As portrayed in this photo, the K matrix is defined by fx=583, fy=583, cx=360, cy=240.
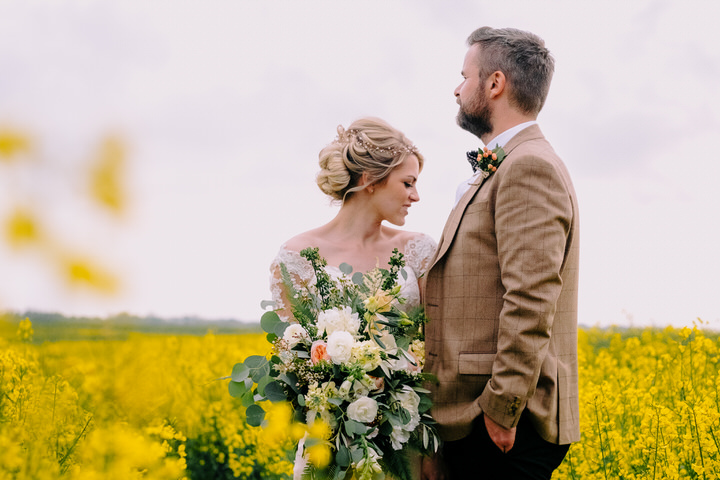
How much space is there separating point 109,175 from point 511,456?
82.6 inches

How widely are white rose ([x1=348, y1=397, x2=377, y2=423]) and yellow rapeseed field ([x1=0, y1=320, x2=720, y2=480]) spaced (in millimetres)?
256

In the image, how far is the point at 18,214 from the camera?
0.58m

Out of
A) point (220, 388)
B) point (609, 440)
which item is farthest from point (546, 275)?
point (220, 388)

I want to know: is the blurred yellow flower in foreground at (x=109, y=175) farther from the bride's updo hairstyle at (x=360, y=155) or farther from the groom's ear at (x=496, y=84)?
the bride's updo hairstyle at (x=360, y=155)

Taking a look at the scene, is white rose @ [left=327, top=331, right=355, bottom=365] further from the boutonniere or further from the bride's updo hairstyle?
the bride's updo hairstyle

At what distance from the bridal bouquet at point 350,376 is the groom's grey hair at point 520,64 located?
3.12 feet

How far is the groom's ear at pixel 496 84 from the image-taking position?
2561 millimetres

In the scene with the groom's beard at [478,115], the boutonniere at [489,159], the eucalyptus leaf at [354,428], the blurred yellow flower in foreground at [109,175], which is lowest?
the eucalyptus leaf at [354,428]

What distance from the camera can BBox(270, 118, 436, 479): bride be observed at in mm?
3285

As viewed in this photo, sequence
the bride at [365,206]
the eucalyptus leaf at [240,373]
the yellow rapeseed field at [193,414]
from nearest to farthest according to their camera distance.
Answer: the yellow rapeseed field at [193,414] < the eucalyptus leaf at [240,373] < the bride at [365,206]

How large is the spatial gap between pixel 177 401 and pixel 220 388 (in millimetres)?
5129

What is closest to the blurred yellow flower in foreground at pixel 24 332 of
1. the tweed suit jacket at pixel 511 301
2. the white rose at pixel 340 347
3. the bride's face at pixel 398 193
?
the white rose at pixel 340 347

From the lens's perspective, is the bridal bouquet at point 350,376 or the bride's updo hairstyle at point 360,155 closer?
the bridal bouquet at point 350,376

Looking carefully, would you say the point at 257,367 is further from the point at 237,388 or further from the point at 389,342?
the point at 389,342
